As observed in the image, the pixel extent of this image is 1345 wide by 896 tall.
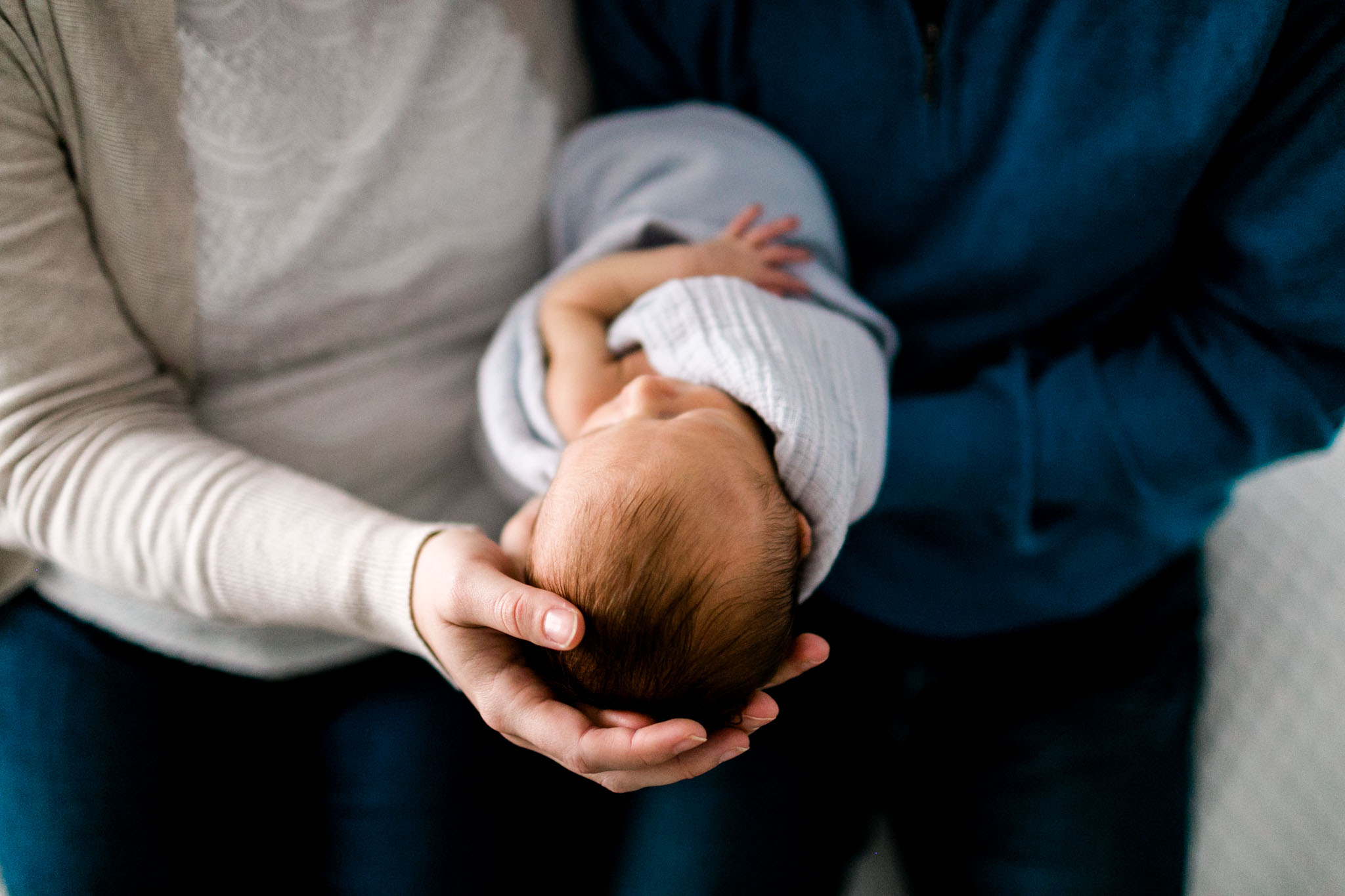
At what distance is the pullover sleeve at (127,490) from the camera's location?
577 millimetres

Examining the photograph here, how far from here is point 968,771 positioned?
0.84 m

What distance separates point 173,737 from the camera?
0.70 meters

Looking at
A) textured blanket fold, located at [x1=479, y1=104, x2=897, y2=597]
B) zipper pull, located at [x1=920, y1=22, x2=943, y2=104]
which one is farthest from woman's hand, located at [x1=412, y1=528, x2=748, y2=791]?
zipper pull, located at [x1=920, y1=22, x2=943, y2=104]

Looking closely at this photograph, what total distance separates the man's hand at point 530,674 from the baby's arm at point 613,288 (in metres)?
0.18

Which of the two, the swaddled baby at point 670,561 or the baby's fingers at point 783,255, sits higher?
the baby's fingers at point 783,255

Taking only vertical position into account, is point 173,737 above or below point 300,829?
above

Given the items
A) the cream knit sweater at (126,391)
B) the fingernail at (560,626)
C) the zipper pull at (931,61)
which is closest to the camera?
the fingernail at (560,626)

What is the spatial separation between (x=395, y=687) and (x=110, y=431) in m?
0.36

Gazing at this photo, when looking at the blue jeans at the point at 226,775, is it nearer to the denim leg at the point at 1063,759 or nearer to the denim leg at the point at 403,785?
the denim leg at the point at 403,785

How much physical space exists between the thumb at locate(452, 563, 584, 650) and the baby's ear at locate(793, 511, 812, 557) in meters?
0.20

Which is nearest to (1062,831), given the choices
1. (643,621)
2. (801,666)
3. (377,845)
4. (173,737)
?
(801,666)

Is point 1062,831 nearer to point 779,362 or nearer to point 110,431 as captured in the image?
point 779,362

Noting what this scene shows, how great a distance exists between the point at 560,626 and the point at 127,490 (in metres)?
0.41

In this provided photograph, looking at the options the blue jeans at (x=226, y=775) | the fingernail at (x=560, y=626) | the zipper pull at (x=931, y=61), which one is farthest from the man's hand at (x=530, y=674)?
the zipper pull at (x=931, y=61)
